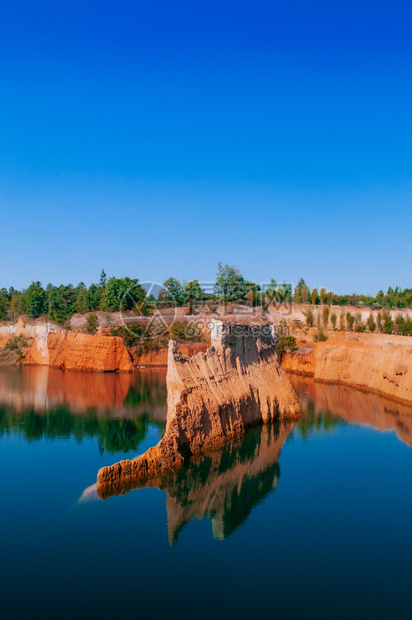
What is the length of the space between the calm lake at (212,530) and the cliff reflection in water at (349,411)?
533mm

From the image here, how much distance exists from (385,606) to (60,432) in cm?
1933

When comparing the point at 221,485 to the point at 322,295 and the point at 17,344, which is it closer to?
the point at 17,344

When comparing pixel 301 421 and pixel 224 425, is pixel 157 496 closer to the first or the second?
pixel 224 425

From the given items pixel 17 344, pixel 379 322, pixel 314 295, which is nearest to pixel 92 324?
pixel 17 344

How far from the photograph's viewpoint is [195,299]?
219ft

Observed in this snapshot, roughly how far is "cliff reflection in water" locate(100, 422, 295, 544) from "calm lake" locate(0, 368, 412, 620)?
7 cm

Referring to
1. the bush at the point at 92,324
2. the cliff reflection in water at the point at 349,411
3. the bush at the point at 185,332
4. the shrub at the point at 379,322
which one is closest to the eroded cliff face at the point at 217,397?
the cliff reflection in water at the point at 349,411

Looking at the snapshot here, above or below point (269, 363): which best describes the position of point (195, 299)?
above

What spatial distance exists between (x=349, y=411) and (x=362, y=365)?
9.05m

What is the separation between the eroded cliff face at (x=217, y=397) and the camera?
18.1m

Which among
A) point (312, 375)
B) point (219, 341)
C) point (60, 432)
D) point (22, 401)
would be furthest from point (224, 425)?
point (312, 375)

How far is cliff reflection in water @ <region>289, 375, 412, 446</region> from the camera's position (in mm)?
27266

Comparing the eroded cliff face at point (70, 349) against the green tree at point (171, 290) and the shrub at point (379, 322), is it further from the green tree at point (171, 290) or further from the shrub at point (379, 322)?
the shrub at point (379, 322)

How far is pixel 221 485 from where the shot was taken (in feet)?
59.5
